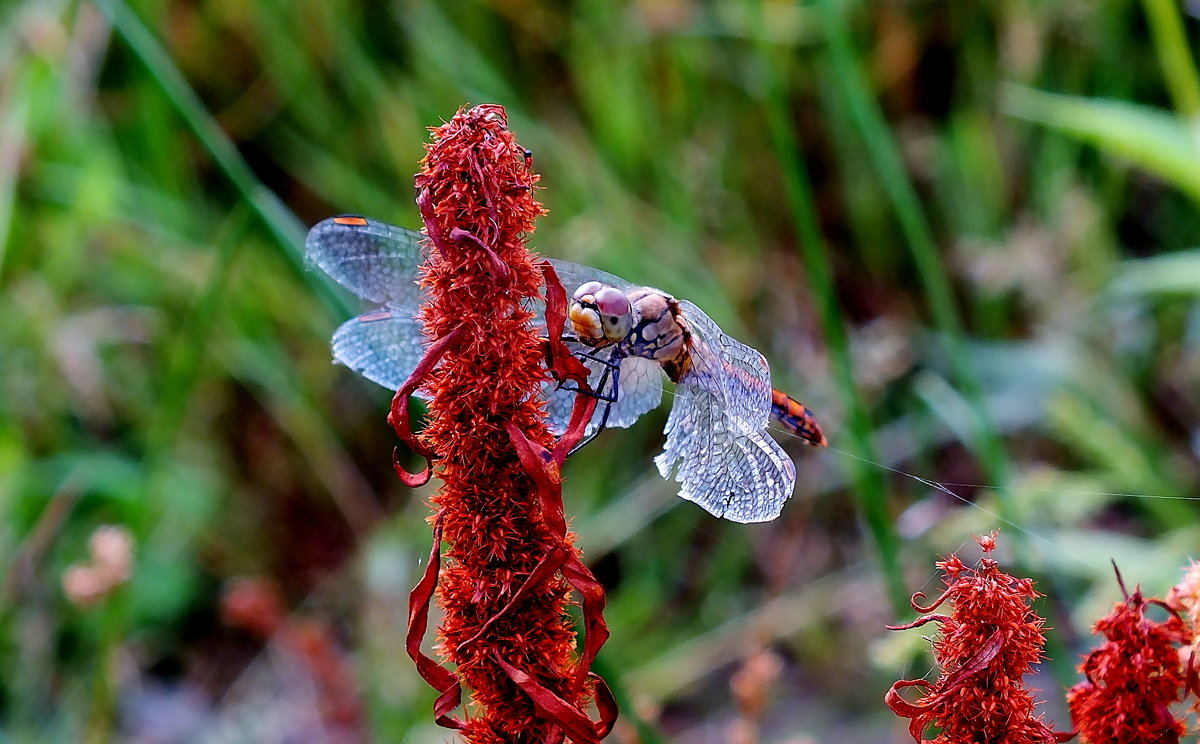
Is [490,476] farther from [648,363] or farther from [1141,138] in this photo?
[1141,138]

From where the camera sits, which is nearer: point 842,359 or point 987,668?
point 987,668

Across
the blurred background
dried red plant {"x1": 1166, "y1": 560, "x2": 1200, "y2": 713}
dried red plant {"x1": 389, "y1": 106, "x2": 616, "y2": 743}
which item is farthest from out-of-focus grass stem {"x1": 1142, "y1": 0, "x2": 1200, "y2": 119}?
dried red plant {"x1": 389, "y1": 106, "x2": 616, "y2": 743}

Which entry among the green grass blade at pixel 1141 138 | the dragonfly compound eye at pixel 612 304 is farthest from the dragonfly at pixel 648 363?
the green grass blade at pixel 1141 138

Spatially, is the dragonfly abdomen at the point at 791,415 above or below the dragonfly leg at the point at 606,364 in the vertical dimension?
below

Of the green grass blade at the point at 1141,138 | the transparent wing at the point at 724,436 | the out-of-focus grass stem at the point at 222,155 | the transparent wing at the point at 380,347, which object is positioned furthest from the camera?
the green grass blade at the point at 1141,138

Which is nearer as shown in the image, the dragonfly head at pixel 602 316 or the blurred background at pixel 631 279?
the dragonfly head at pixel 602 316

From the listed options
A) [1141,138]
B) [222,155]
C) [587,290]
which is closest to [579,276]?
[587,290]

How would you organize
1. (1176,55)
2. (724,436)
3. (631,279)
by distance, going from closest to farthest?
(724,436) < (1176,55) < (631,279)

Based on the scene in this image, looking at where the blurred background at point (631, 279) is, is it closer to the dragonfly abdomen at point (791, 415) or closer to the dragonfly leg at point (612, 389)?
the dragonfly abdomen at point (791, 415)
